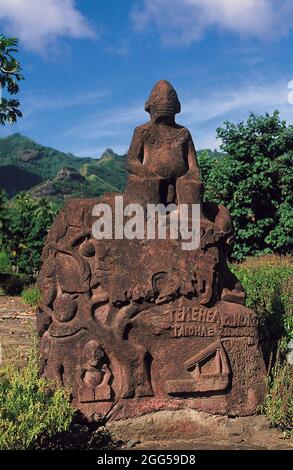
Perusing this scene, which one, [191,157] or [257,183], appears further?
[257,183]

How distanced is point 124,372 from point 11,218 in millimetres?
20381

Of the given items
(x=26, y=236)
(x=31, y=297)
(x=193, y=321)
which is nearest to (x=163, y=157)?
(x=193, y=321)

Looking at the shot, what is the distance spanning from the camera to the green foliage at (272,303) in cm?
724

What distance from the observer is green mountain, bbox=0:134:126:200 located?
7062 centimetres

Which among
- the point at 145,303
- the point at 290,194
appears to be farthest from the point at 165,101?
the point at 290,194

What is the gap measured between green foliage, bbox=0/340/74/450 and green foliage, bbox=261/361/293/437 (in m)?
1.85

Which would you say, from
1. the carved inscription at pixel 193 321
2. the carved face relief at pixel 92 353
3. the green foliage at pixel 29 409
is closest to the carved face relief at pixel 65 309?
the carved face relief at pixel 92 353

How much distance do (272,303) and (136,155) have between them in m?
3.59

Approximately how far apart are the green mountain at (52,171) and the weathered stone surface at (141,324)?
5464 cm

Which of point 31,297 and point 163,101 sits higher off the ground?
point 163,101

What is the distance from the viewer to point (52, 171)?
9950 centimetres

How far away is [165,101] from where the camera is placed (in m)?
5.56

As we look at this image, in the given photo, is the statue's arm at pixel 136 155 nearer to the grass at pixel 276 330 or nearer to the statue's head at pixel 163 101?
the statue's head at pixel 163 101

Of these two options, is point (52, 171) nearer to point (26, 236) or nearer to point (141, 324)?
point (26, 236)
